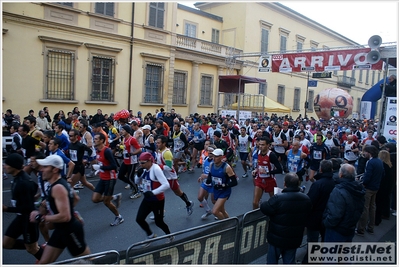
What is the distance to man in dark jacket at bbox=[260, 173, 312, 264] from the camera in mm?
4152

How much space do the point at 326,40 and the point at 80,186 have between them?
38692mm

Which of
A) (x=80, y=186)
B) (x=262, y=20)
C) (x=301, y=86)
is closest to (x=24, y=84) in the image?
(x=80, y=186)

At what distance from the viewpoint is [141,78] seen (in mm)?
20047

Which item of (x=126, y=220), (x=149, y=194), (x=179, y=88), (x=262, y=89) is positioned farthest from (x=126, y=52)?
(x=262, y=89)

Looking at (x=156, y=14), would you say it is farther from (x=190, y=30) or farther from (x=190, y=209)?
(x=190, y=209)

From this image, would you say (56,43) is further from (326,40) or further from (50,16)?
(326,40)

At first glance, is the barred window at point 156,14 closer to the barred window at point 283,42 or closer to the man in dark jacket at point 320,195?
the barred window at point 283,42

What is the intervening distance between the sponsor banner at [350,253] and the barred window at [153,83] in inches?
659

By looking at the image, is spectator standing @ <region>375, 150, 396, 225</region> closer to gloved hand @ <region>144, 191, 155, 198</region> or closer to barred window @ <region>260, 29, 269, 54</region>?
gloved hand @ <region>144, 191, 155, 198</region>

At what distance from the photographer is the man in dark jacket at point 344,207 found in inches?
176

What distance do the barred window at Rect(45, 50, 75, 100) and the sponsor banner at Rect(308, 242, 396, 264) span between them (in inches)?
584

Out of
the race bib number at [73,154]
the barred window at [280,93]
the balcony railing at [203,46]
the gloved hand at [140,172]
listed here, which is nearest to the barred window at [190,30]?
the balcony railing at [203,46]

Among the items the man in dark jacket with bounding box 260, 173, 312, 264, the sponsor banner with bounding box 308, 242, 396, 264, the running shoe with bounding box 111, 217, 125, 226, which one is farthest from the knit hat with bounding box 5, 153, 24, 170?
the sponsor banner with bounding box 308, 242, 396, 264

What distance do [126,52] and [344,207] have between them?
16912 millimetres
